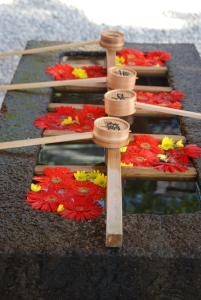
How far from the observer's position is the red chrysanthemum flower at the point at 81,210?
166 cm

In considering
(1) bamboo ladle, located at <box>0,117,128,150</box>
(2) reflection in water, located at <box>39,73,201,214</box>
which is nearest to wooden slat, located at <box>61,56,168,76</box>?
(2) reflection in water, located at <box>39,73,201,214</box>

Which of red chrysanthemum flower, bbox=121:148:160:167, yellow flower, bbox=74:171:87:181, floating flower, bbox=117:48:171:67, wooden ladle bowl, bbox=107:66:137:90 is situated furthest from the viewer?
floating flower, bbox=117:48:171:67

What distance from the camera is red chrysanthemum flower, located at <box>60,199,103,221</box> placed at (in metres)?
1.66

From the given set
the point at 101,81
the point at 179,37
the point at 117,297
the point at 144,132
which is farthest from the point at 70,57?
the point at 179,37

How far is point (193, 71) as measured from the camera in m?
2.96

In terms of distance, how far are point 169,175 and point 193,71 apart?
1210 millimetres

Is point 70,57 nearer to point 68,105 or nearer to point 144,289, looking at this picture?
point 68,105

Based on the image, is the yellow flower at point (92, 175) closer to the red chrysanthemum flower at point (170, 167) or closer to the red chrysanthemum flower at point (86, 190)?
the red chrysanthemum flower at point (86, 190)

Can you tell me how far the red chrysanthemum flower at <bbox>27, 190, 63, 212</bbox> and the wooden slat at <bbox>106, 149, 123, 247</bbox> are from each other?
0.18m

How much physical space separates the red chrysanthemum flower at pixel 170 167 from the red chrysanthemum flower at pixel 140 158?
0.04 meters

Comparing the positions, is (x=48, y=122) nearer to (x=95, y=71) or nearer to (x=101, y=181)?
(x=101, y=181)

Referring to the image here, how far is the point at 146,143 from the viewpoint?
7.02ft

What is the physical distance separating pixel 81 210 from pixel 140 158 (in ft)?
1.41

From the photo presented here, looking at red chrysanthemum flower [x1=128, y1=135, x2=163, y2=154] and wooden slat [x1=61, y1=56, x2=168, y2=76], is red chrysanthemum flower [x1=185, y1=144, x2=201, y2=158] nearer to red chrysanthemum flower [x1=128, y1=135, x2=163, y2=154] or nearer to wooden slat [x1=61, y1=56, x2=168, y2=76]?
red chrysanthemum flower [x1=128, y1=135, x2=163, y2=154]
